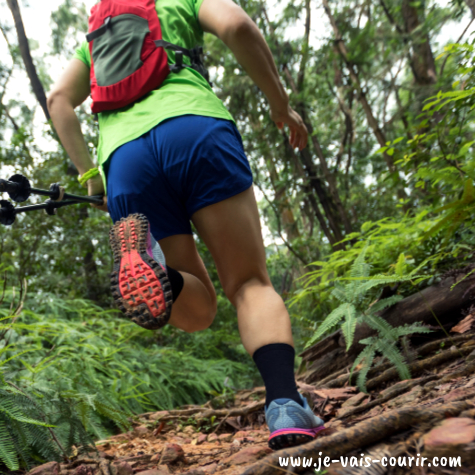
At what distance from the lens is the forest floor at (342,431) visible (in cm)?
94

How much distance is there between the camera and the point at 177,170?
1.60 metres

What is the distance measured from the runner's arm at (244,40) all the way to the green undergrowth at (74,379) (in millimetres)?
1512

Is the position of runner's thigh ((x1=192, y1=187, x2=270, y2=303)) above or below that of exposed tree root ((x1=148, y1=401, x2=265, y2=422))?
above

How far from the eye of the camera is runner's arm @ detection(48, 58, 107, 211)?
1960 millimetres

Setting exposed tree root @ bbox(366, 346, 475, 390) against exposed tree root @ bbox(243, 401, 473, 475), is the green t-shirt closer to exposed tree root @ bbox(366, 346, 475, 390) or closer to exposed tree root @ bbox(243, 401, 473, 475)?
exposed tree root @ bbox(243, 401, 473, 475)

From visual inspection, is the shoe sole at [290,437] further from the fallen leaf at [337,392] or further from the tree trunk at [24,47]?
the tree trunk at [24,47]

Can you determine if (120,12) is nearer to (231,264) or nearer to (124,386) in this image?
(231,264)

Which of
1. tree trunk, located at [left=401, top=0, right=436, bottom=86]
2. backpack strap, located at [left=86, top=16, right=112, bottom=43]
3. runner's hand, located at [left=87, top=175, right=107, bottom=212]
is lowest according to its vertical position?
runner's hand, located at [left=87, top=175, right=107, bottom=212]

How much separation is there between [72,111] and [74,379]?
1545mm

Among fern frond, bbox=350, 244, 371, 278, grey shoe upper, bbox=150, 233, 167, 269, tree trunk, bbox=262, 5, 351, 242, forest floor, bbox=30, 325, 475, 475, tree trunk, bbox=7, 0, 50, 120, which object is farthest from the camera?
tree trunk, bbox=7, 0, 50, 120

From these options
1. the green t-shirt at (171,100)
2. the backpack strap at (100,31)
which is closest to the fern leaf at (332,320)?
the green t-shirt at (171,100)

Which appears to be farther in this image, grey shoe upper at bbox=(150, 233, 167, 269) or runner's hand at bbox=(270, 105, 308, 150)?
runner's hand at bbox=(270, 105, 308, 150)

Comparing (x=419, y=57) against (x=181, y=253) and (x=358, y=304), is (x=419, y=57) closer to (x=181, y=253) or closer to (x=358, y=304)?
(x=358, y=304)

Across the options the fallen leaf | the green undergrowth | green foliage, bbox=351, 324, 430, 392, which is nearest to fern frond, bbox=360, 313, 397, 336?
green foliage, bbox=351, 324, 430, 392
